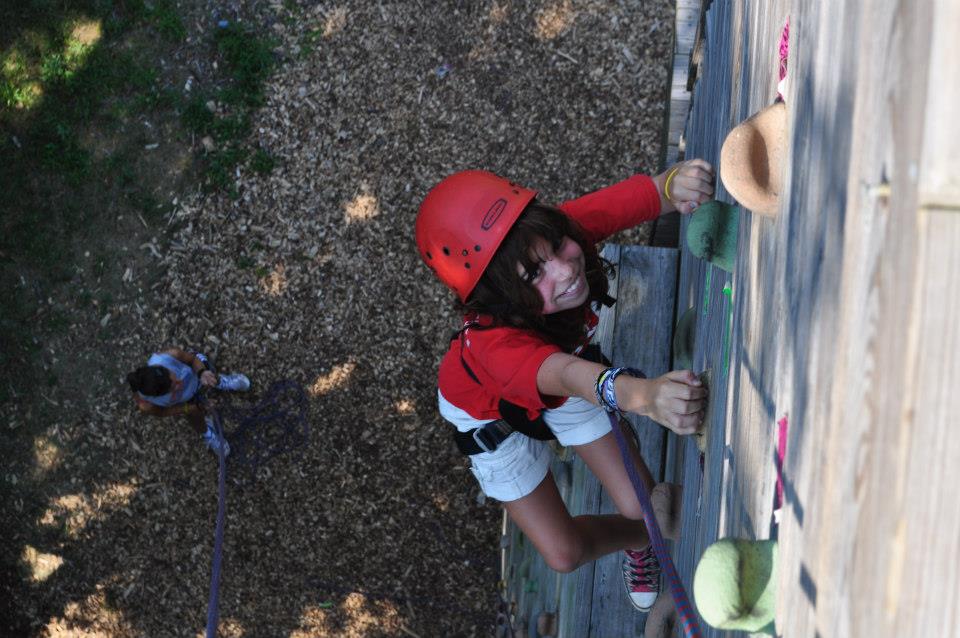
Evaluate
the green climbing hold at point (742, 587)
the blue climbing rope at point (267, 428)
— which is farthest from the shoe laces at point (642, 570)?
the blue climbing rope at point (267, 428)

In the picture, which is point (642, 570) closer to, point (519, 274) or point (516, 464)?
point (516, 464)

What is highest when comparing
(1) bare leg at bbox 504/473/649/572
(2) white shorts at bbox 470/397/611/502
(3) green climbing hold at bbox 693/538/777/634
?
(3) green climbing hold at bbox 693/538/777/634

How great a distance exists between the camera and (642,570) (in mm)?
3229

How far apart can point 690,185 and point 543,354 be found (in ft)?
2.28

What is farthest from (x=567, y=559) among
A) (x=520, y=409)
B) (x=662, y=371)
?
(x=662, y=371)

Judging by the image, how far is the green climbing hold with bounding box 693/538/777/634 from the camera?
1.15m

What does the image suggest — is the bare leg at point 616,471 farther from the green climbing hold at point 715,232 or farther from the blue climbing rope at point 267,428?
the blue climbing rope at point 267,428

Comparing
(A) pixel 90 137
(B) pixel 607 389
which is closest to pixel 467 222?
(B) pixel 607 389

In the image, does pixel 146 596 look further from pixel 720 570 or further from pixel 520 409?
pixel 720 570

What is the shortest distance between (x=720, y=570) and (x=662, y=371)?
2.41m

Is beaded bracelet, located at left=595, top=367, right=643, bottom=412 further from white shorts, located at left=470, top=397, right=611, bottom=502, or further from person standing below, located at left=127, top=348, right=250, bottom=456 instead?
person standing below, located at left=127, top=348, right=250, bottom=456

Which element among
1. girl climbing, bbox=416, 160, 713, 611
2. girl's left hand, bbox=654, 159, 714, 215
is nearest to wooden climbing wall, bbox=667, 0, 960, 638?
girl climbing, bbox=416, 160, 713, 611

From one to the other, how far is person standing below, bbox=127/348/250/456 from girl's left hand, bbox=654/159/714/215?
325 centimetres

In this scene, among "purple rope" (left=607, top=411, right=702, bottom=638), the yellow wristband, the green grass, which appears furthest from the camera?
the green grass
